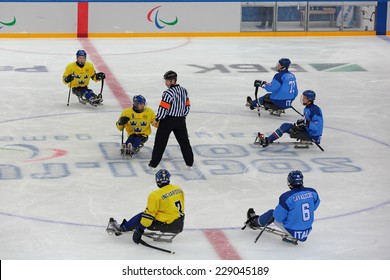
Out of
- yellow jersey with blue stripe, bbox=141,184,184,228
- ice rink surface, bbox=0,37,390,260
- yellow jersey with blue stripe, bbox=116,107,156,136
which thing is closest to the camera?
yellow jersey with blue stripe, bbox=141,184,184,228

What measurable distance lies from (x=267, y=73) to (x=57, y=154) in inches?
293

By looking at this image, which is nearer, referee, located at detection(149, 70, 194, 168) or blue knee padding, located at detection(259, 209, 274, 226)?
blue knee padding, located at detection(259, 209, 274, 226)

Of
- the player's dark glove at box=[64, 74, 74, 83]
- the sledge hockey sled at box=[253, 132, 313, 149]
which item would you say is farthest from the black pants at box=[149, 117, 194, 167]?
the player's dark glove at box=[64, 74, 74, 83]

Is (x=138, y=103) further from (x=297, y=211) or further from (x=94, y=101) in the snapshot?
(x=297, y=211)

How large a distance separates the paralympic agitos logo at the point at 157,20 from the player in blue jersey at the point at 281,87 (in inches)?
325

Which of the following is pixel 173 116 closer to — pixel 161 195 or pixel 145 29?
pixel 161 195

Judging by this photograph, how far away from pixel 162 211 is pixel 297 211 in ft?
4.28

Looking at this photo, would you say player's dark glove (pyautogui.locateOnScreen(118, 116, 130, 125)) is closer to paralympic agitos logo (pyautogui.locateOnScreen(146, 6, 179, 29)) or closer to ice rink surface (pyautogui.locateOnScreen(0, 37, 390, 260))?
ice rink surface (pyautogui.locateOnScreen(0, 37, 390, 260))

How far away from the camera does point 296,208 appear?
10.4 m

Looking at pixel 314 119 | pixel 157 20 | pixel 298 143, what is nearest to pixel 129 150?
pixel 298 143

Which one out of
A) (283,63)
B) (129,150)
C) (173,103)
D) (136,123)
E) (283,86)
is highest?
(283,63)

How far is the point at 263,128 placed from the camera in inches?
643

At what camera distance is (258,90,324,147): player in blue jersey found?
14.6 metres

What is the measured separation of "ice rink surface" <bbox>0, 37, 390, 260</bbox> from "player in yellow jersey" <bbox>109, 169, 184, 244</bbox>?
23 centimetres
